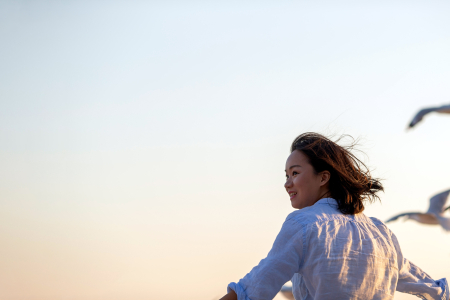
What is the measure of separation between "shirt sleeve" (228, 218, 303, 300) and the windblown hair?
47 centimetres

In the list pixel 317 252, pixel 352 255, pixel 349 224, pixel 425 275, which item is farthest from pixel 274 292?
pixel 425 275

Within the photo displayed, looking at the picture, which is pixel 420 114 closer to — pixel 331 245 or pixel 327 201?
pixel 331 245

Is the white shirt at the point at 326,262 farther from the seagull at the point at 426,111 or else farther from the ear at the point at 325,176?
the seagull at the point at 426,111

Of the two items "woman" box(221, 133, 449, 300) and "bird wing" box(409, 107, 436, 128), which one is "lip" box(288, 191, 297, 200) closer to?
"woman" box(221, 133, 449, 300)

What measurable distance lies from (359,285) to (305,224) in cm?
39

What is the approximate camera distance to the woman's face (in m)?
2.33

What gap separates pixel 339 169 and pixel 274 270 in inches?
32.6

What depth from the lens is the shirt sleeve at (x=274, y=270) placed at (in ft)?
5.74

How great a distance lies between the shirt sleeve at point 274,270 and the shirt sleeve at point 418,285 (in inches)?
31.8

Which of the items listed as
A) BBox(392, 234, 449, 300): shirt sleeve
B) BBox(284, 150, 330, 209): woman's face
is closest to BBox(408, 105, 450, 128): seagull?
BBox(284, 150, 330, 209): woman's face

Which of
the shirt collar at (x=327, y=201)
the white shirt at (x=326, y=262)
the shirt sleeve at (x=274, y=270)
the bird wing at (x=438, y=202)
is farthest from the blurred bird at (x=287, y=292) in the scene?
the bird wing at (x=438, y=202)

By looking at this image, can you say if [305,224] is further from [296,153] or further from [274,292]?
[296,153]

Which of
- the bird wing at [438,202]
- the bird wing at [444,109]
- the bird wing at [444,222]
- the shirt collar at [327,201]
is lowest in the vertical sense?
the bird wing at [444,222]

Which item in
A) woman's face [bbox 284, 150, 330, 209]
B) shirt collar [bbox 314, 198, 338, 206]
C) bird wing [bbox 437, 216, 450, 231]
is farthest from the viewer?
Result: woman's face [bbox 284, 150, 330, 209]
